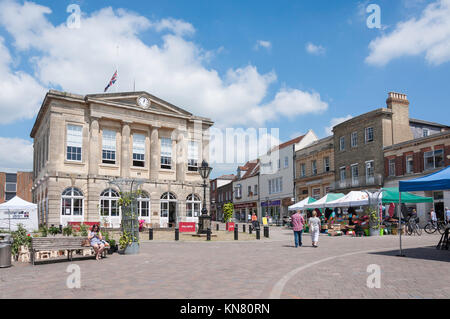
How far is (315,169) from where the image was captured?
4534 centimetres

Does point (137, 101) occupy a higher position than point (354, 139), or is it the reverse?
point (137, 101)

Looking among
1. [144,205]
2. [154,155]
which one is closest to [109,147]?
[154,155]

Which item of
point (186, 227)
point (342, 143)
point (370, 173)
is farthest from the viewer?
point (342, 143)

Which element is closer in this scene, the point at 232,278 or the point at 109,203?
the point at 232,278

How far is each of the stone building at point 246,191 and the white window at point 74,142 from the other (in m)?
29.6

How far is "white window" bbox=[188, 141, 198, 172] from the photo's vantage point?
39375 mm

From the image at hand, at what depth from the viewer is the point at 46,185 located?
108 feet

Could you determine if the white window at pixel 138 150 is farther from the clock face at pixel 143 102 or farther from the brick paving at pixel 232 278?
the brick paving at pixel 232 278

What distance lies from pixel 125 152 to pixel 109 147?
4.76 feet

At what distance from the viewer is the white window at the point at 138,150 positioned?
3659 centimetres

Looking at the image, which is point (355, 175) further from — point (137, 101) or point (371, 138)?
point (137, 101)

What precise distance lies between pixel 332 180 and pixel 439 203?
493 inches
